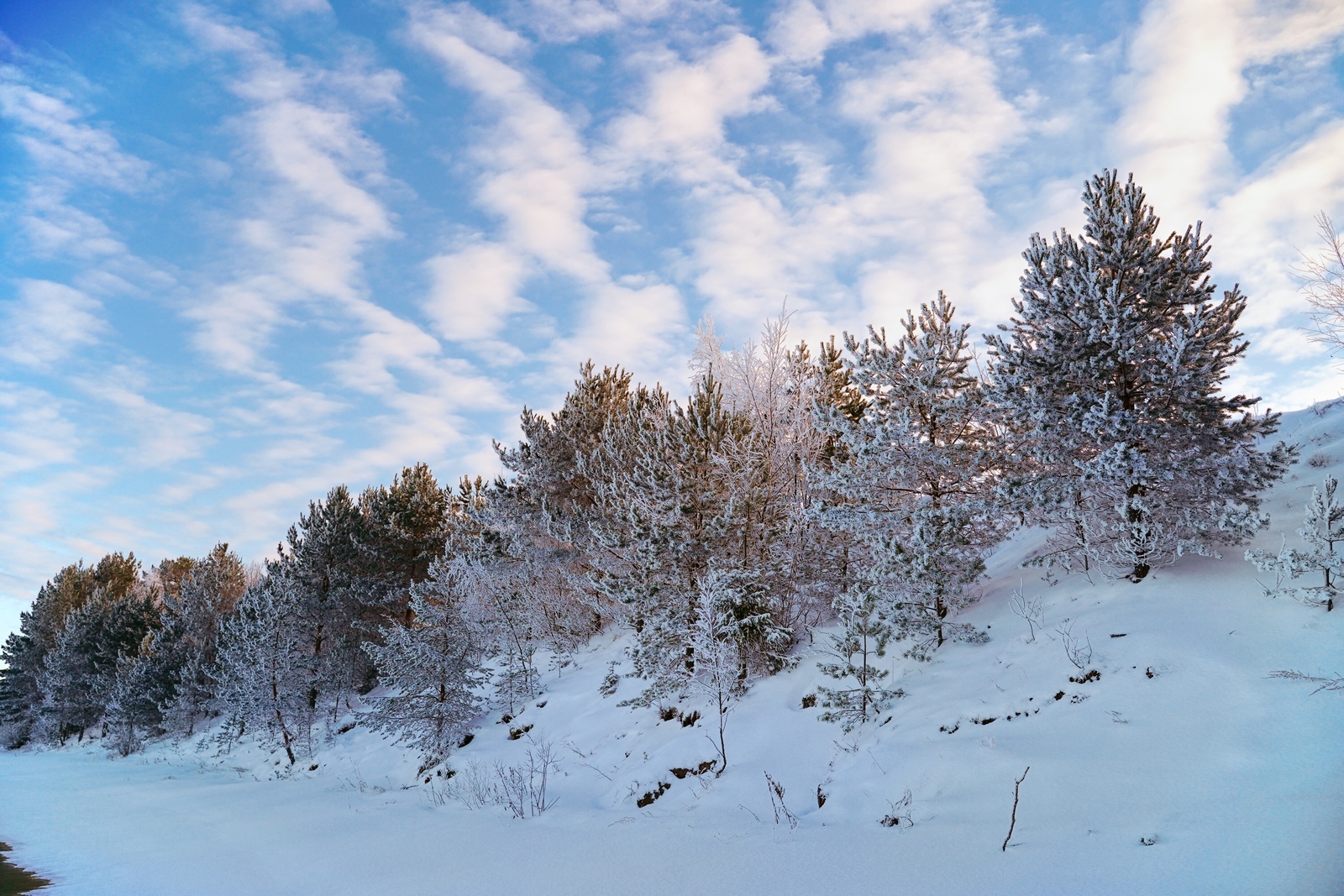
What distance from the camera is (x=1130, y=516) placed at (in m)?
11.9

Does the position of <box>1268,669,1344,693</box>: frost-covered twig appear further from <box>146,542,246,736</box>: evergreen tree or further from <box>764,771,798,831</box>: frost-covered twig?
<box>146,542,246,736</box>: evergreen tree

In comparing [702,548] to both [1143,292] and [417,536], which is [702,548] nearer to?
[1143,292]

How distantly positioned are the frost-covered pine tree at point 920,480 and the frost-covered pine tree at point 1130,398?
1.11 m

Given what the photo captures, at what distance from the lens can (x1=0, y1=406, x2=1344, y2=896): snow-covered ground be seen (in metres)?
5.15

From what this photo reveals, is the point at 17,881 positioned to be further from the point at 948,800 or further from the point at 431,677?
the point at 431,677

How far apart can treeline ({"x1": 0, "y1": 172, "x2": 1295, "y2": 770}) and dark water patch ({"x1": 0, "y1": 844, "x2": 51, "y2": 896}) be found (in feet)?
28.6

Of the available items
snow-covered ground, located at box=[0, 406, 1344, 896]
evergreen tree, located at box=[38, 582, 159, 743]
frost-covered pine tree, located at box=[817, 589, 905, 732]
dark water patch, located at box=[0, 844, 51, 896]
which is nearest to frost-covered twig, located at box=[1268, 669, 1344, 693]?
snow-covered ground, located at box=[0, 406, 1344, 896]

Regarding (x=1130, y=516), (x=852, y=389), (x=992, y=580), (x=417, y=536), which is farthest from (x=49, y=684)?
(x=1130, y=516)

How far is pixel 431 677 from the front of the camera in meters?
18.3

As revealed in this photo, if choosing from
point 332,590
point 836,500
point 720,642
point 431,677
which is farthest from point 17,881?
point 332,590

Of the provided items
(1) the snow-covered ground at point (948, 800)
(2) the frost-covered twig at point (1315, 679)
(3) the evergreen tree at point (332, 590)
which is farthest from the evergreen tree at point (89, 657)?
(2) the frost-covered twig at point (1315, 679)

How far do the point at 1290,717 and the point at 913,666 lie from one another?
5566 mm

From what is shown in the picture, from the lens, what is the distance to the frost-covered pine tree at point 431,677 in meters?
18.1

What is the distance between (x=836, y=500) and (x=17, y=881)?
16983 mm
